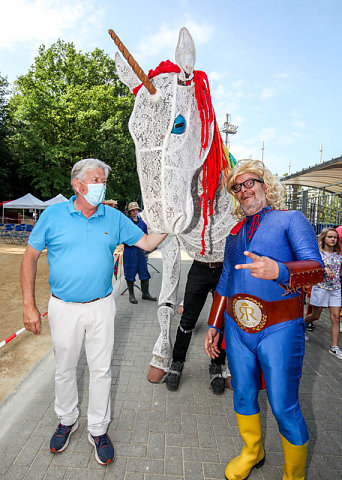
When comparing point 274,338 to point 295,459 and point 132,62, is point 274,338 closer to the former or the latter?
point 295,459

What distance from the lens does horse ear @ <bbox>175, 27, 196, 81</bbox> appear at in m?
1.83

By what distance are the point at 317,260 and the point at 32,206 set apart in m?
16.7

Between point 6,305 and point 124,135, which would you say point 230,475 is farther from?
point 124,135

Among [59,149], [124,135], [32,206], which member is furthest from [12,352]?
[124,135]

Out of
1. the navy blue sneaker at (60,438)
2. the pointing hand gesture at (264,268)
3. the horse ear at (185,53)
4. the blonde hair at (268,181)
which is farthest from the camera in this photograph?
the navy blue sneaker at (60,438)

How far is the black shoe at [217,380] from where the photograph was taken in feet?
9.30

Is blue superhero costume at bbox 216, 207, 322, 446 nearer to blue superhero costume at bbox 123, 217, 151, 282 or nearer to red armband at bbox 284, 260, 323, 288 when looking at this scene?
red armband at bbox 284, 260, 323, 288

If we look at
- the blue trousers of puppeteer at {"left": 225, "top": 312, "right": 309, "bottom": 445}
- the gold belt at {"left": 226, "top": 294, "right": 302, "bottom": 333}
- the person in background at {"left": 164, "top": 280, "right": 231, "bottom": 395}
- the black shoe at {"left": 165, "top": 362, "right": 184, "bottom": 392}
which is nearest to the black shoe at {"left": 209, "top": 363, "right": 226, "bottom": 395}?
the person in background at {"left": 164, "top": 280, "right": 231, "bottom": 395}

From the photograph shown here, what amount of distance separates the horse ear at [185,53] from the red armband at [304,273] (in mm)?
1415

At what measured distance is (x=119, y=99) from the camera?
2127 cm

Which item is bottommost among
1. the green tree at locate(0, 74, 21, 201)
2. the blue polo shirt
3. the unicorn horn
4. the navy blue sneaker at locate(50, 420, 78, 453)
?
the navy blue sneaker at locate(50, 420, 78, 453)

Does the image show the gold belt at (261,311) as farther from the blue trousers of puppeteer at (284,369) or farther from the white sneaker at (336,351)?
the white sneaker at (336,351)

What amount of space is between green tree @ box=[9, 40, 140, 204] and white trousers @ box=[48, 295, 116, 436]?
64.0 ft

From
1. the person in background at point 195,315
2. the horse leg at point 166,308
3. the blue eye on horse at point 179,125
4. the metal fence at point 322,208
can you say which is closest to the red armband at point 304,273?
the blue eye on horse at point 179,125
